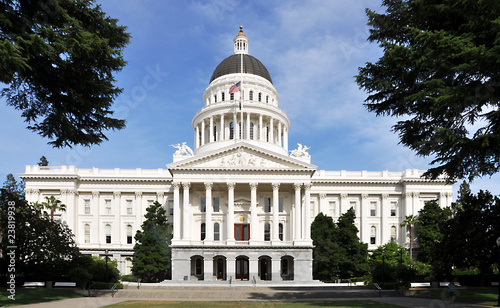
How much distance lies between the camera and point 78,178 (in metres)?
75.2

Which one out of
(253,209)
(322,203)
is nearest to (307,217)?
(253,209)

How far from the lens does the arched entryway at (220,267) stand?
212 feet

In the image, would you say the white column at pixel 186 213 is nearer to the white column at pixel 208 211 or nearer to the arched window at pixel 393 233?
the white column at pixel 208 211

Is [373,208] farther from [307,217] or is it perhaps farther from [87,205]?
[87,205]

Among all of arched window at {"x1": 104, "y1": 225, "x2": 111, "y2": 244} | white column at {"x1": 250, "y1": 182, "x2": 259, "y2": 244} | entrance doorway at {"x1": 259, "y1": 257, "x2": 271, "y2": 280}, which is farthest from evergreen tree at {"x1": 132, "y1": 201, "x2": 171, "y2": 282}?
arched window at {"x1": 104, "y1": 225, "x2": 111, "y2": 244}

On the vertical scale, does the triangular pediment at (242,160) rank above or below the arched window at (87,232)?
above

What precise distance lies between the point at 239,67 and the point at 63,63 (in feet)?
212

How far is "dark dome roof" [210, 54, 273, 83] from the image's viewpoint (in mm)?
86750

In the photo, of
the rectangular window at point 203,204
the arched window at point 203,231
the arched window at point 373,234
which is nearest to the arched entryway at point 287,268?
the arched window at point 203,231

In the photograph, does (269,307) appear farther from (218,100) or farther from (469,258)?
(218,100)

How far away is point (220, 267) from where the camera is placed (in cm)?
6606

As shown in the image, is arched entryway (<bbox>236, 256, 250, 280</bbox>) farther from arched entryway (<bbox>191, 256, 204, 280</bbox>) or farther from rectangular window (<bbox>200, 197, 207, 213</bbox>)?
rectangular window (<bbox>200, 197, 207, 213</bbox>)

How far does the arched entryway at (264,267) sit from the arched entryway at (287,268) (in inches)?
78.4

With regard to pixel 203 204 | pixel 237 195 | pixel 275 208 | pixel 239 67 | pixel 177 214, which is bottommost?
pixel 177 214
